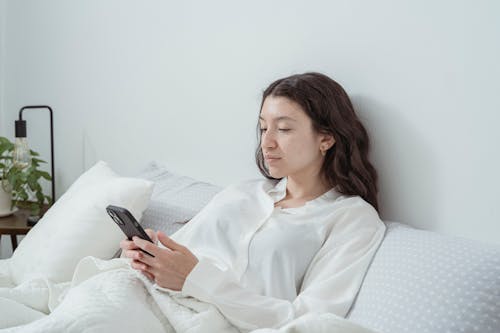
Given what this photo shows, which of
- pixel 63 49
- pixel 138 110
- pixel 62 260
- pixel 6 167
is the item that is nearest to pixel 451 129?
pixel 62 260

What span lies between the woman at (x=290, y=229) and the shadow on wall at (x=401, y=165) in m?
0.04

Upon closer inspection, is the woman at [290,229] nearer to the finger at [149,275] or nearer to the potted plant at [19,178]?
the finger at [149,275]

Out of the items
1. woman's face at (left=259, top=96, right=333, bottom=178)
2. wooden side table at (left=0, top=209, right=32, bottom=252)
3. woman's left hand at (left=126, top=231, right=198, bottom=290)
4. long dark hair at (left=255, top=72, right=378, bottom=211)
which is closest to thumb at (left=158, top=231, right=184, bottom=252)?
woman's left hand at (left=126, top=231, right=198, bottom=290)

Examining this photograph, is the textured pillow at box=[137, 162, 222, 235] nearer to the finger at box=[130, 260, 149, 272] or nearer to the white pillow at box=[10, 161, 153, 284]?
the white pillow at box=[10, 161, 153, 284]

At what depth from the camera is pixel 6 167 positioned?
2.32 m

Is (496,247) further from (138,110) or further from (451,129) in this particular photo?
(138,110)

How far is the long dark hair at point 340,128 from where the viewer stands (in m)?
1.46

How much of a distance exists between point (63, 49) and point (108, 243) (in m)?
1.37

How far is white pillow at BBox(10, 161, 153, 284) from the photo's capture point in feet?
5.55

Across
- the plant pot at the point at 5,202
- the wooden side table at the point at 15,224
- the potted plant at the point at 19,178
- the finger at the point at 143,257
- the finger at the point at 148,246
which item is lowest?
the wooden side table at the point at 15,224

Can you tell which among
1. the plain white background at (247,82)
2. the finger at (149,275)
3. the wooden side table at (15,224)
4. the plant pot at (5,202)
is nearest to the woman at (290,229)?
the finger at (149,275)

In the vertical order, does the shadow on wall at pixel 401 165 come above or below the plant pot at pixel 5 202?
above

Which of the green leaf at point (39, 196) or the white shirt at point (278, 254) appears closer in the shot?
the white shirt at point (278, 254)

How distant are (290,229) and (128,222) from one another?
1.30ft
